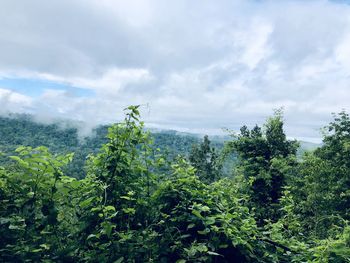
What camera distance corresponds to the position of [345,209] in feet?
62.1

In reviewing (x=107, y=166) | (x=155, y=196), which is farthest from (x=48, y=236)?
(x=155, y=196)

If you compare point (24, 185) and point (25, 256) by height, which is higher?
point (24, 185)

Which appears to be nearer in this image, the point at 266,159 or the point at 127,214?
the point at 127,214

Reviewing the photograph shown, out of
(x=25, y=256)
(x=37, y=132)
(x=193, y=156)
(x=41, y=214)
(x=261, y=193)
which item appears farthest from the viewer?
(x=37, y=132)

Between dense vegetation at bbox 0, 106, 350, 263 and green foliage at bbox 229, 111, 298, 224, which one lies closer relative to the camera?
dense vegetation at bbox 0, 106, 350, 263

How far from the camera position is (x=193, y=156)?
45.1 m

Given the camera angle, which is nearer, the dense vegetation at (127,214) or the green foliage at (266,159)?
the dense vegetation at (127,214)

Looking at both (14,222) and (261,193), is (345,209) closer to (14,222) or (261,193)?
(261,193)

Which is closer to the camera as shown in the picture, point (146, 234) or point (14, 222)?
point (14, 222)

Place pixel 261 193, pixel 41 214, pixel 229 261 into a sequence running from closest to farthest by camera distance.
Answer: pixel 41 214 < pixel 229 261 < pixel 261 193

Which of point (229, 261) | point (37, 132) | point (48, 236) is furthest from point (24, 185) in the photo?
point (37, 132)

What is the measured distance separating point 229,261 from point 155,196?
666 mm

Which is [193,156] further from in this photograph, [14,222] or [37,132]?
[37,132]

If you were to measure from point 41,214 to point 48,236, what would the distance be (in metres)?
0.15
